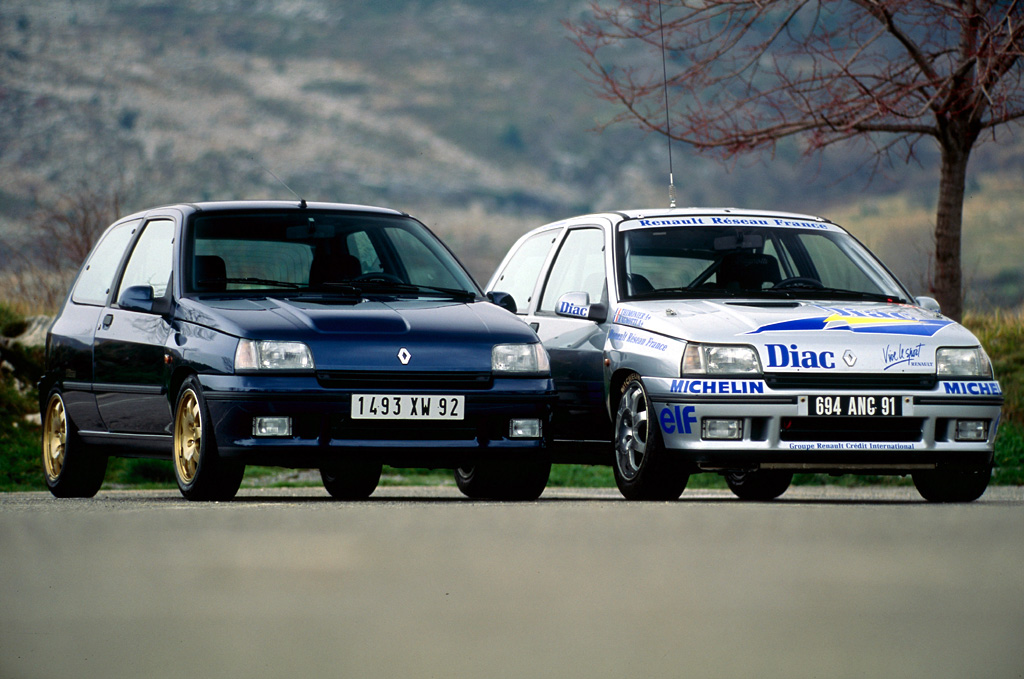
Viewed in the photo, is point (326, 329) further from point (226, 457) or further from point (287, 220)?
point (287, 220)

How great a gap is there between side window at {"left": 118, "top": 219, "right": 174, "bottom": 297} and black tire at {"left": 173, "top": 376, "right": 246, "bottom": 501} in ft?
3.14

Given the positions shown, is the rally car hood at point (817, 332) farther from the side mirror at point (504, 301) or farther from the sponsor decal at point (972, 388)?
the side mirror at point (504, 301)

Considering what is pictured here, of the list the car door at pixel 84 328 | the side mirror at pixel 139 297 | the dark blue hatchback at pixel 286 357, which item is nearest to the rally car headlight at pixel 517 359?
the dark blue hatchback at pixel 286 357

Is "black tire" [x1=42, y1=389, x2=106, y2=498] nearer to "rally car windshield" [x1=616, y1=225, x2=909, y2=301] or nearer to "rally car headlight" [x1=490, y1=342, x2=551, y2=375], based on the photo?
"rally car headlight" [x1=490, y1=342, x2=551, y2=375]

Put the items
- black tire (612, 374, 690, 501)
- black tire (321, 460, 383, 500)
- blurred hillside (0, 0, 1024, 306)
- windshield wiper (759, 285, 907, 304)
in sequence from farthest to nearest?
blurred hillside (0, 0, 1024, 306) → black tire (321, 460, 383, 500) → windshield wiper (759, 285, 907, 304) → black tire (612, 374, 690, 501)

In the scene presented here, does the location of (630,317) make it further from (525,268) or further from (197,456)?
(197,456)

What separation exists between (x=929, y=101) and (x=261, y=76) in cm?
11699

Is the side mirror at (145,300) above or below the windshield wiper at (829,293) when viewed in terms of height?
above

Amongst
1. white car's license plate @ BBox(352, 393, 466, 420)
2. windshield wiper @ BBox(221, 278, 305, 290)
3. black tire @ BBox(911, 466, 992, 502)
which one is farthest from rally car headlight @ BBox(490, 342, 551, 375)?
black tire @ BBox(911, 466, 992, 502)

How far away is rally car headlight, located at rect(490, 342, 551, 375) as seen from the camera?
8359 mm

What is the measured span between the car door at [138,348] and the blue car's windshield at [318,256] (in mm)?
271

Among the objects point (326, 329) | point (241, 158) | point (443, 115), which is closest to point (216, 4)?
point (443, 115)

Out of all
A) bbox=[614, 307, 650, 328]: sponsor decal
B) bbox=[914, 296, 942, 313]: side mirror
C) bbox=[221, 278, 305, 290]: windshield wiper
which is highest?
bbox=[221, 278, 305, 290]: windshield wiper

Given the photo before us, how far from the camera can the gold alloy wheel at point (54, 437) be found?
1010 cm
